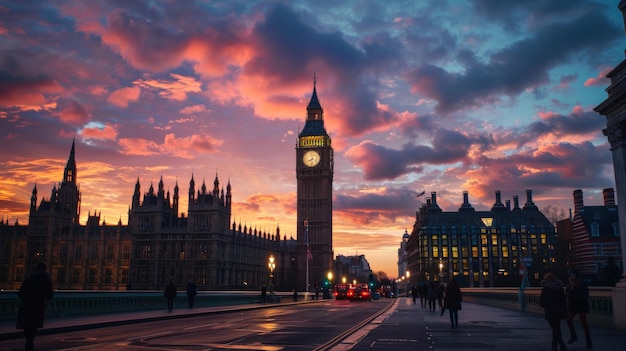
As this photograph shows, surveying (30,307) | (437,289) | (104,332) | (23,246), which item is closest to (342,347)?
(30,307)

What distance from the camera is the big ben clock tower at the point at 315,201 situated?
13900 centimetres

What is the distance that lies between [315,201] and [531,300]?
113m

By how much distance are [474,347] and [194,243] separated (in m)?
109

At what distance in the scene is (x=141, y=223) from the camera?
408 feet

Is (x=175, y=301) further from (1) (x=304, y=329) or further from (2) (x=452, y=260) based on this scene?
(2) (x=452, y=260)

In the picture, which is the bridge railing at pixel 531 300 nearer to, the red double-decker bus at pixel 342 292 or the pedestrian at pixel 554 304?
the pedestrian at pixel 554 304

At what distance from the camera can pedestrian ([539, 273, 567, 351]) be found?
12789 millimetres

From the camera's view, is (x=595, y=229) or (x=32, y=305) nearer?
(x=32, y=305)

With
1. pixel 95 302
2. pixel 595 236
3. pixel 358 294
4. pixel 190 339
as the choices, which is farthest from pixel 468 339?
pixel 595 236

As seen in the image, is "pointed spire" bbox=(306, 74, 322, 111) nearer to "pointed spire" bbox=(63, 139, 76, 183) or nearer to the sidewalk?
"pointed spire" bbox=(63, 139, 76, 183)

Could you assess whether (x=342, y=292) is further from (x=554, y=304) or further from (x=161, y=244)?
(x=161, y=244)

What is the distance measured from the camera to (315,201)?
478ft

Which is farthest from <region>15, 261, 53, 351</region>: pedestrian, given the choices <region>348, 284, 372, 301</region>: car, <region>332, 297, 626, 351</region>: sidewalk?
<region>348, 284, 372, 301</region>: car

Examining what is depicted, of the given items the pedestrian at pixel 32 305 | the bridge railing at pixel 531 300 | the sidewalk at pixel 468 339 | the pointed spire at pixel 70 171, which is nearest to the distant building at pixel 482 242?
the bridge railing at pixel 531 300
